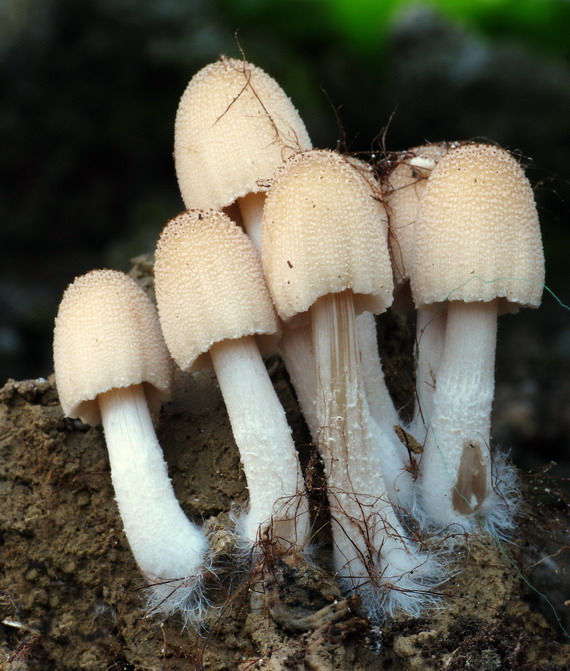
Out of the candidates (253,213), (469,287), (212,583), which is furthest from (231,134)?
(212,583)

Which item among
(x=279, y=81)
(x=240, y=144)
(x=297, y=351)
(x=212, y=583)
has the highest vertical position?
(x=279, y=81)

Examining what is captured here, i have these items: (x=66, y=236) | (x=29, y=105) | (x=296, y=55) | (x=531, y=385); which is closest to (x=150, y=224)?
(x=66, y=236)

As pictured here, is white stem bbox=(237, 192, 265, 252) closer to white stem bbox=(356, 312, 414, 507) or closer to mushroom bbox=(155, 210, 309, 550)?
mushroom bbox=(155, 210, 309, 550)

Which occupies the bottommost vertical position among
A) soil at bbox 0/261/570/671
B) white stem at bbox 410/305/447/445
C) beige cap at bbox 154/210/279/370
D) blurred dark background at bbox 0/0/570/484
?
soil at bbox 0/261/570/671

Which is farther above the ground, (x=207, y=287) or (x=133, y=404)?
(x=207, y=287)

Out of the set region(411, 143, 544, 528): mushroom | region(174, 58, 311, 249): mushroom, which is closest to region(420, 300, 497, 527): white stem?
region(411, 143, 544, 528): mushroom

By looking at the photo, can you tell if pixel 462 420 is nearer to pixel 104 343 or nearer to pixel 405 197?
pixel 405 197

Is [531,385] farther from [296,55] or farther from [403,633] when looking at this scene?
[403,633]

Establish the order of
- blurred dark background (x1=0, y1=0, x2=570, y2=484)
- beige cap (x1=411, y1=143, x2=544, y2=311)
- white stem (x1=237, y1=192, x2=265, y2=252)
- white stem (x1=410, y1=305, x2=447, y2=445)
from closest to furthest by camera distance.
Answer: beige cap (x1=411, y1=143, x2=544, y2=311)
white stem (x1=237, y1=192, x2=265, y2=252)
white stem (x1=410, y1=305, x2=447, y2=445)
blurred dark background (x1=0, y1=0, x2=570, y2=484)
